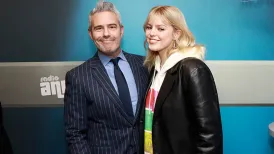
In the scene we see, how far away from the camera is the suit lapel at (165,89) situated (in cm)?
156

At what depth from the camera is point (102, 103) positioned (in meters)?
1.79

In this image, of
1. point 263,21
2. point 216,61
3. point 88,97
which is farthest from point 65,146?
point 263,21

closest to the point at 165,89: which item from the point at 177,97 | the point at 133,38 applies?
the point at 177,97

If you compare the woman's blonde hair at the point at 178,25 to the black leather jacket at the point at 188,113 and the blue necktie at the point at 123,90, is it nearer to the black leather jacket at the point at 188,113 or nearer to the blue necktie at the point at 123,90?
the black leather jacket at the point at 188,113

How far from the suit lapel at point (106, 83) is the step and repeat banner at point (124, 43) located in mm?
562

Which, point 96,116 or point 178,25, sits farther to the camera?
point 96,116

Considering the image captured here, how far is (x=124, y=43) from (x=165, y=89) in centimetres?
91

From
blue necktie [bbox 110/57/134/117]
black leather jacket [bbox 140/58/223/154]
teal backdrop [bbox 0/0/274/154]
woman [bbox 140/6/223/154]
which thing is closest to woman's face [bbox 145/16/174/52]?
woman [bbox 140/6/223/154]

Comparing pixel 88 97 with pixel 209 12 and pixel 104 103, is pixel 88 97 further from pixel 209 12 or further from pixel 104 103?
pixel 209 12

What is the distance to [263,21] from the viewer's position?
7.65 ft

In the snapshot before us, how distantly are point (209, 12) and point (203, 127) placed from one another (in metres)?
1.14

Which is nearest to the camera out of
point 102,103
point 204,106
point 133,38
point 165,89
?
point 204,106

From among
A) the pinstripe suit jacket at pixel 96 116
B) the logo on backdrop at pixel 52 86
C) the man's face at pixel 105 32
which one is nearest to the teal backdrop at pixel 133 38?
the logo on backdrop at pixel 52 86

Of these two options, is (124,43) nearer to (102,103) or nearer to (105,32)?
(105,32)
